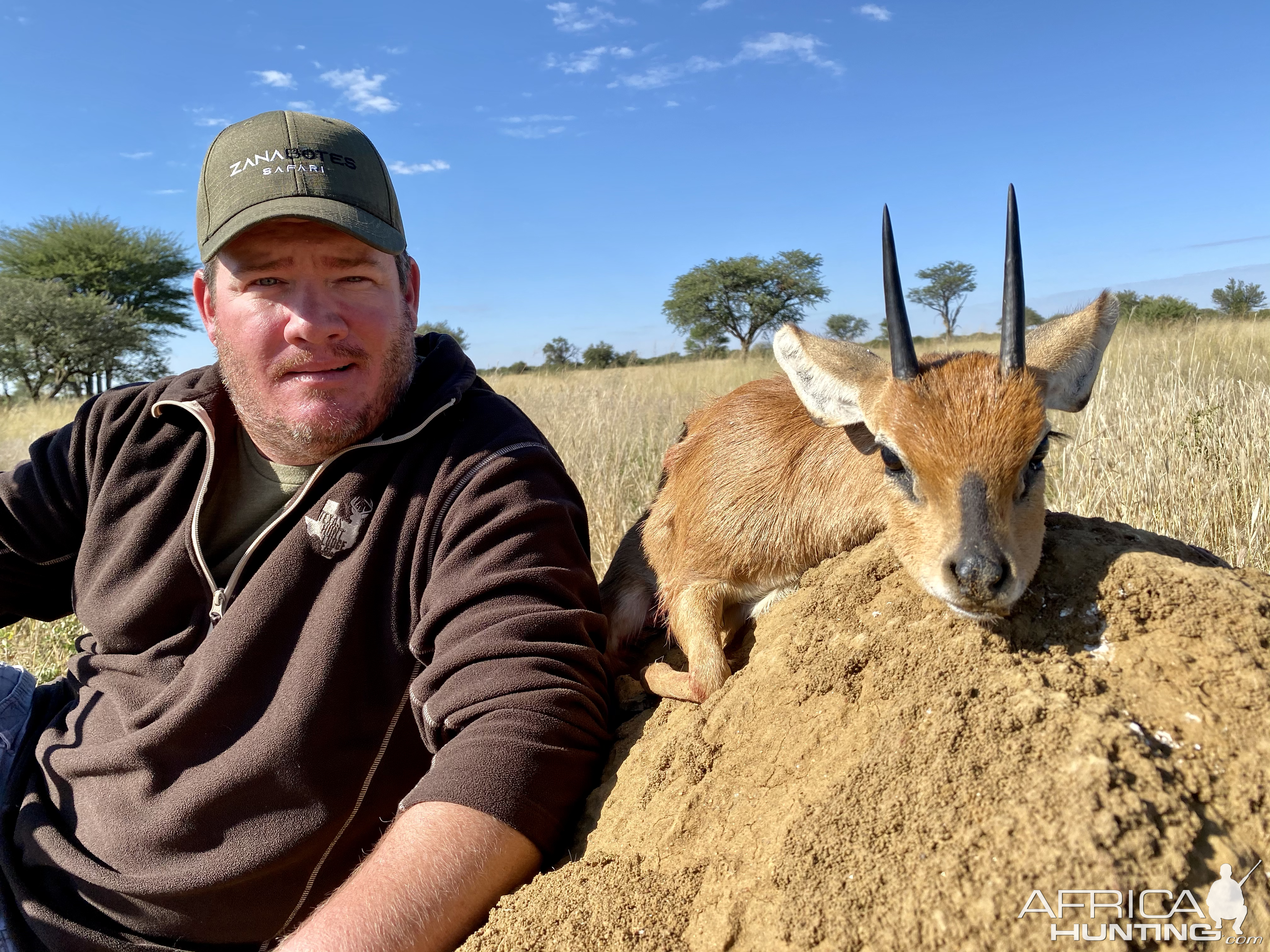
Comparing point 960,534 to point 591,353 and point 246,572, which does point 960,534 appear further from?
point 591,353

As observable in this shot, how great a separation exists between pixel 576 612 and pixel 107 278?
32678mm

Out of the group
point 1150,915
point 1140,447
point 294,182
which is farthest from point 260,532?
point 1140,447

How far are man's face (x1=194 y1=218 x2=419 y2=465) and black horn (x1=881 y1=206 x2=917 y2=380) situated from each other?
1.65m

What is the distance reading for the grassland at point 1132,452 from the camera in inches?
169

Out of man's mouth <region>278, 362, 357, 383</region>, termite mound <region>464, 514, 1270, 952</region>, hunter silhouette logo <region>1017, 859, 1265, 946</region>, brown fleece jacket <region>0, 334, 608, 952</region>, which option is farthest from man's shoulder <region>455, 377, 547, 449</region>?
hunter silhouette logo <region>1017, 859, 1265, 946</region>

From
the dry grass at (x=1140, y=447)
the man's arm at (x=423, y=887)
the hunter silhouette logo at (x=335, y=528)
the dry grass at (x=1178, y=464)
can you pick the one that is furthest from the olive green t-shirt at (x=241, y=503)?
the dry grass at (x=1178, y=464)

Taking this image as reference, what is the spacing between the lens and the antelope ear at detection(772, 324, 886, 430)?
97.0 inches

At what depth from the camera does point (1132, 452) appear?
4.80 metres

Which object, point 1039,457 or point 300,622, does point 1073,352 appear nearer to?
point 1039,457

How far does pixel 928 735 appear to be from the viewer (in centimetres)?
172

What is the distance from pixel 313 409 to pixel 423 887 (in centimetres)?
154

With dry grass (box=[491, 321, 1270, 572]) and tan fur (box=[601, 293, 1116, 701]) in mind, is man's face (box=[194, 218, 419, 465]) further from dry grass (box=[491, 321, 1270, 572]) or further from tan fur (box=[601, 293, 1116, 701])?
dry grass (box=[491, 321, 1270, 572])

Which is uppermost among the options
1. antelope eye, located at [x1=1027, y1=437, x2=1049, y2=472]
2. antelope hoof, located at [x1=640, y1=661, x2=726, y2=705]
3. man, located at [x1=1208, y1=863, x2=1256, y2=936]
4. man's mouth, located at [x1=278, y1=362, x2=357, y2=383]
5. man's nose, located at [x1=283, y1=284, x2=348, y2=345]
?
man's nose, located at [x1=283, y1=284, x2=348, y2=345]

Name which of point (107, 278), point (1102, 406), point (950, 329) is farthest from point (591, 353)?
point (1102, 406)
